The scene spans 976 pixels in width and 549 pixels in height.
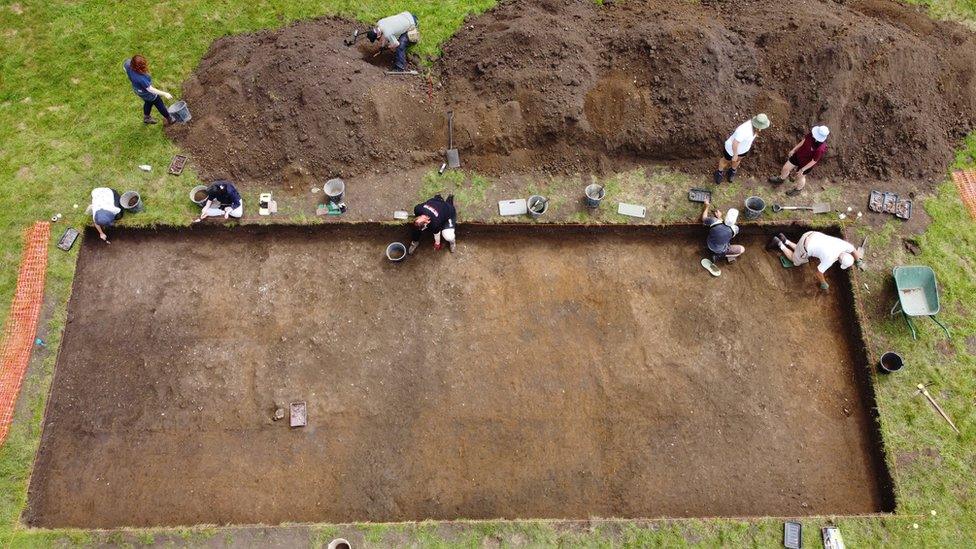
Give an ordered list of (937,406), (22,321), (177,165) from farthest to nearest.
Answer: (177,165) → (22,321) → (937,406)

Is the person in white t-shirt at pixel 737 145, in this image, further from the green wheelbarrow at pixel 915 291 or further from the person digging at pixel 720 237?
the green wheelbarrow at pixel 915 291

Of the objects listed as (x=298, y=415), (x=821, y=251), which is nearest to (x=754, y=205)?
(x=821, y=251)

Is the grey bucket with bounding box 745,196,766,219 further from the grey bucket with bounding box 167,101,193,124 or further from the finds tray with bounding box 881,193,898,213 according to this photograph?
the grey bucket with bounding box 167,101,193,124

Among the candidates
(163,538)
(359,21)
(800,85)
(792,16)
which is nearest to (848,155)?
(800,85)

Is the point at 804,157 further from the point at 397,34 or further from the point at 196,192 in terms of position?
the point at 196,192

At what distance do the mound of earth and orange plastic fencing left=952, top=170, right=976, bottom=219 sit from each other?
42 cm

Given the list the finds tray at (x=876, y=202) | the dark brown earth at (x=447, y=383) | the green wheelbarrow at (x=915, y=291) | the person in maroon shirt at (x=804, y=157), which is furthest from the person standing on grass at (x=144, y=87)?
the green wheelbarrow at (x=915, y=291)

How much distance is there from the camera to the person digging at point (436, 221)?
879cm

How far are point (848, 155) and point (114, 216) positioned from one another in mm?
13848

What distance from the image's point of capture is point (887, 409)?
8570 millimetres

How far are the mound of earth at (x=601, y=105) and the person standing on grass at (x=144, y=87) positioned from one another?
1.82 ft

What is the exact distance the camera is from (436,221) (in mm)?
8922

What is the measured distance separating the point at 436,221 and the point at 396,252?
111 centimetres

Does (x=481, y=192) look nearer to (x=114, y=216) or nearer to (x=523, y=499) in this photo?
(x=523, y=499)
